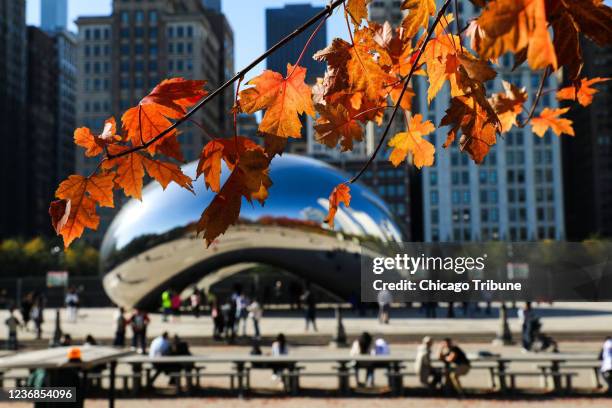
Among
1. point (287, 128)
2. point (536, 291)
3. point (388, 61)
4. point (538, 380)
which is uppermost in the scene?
point (388, 61)

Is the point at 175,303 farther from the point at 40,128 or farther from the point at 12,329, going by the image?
the point at 40,128

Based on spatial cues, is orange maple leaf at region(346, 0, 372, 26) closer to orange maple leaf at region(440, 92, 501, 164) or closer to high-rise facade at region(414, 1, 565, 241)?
orange maple leaf at region(440, 92, 501, 164)

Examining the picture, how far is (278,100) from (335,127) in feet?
1.59

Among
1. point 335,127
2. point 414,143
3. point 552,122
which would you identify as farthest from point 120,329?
point 335,127

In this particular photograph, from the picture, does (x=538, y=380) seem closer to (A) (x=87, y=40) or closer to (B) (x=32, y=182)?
(A) (x=87, y=40)

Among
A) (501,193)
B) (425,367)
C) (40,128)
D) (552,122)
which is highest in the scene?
(40,128)

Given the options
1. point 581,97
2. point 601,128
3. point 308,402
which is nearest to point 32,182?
point 601,128

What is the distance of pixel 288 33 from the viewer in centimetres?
272

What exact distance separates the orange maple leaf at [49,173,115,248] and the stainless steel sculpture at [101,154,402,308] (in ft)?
75.0

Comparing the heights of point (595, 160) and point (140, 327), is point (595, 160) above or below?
above

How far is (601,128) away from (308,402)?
96.7 m

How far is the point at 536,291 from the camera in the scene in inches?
103

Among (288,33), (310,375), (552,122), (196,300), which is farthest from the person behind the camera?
(196,300)

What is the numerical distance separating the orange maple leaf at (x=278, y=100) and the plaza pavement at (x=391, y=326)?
1978cm
